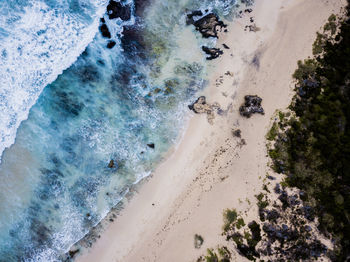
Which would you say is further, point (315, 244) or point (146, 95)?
point (146, 95)

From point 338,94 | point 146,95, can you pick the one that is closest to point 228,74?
point 146,95

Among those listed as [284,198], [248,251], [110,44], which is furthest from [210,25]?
[248,251]

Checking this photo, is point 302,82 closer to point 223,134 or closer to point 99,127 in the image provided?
point 223,134

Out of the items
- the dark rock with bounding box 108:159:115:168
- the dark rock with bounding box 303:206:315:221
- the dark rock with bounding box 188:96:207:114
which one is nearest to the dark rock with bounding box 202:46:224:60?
the dark rock with bounding box 188:96:207:114

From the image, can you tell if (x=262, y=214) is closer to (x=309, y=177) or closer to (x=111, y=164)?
(x=309, y=177)

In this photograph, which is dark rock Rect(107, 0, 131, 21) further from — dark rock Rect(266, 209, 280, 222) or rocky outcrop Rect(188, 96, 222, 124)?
dark rock Rect(266, 209, 280, 222)

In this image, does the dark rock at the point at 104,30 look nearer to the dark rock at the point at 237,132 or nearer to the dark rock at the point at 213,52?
the dark rock at the point at 213,52

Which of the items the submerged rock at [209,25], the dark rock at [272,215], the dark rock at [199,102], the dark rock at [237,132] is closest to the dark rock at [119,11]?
the submerged rock at [209,25]
